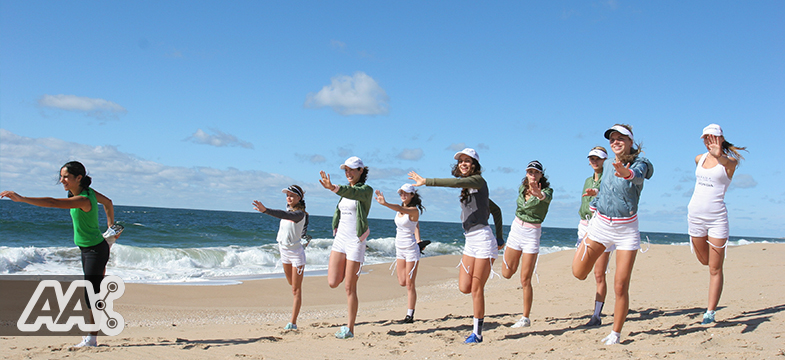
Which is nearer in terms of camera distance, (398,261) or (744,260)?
(398,261)

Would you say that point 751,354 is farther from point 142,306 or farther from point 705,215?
point 142,306

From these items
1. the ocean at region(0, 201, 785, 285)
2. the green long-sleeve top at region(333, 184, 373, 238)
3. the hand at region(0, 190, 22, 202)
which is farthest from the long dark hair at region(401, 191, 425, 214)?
the ocean at region(0, 201, 785, 285)

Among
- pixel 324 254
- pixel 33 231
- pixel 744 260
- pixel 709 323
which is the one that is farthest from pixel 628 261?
pixel 33 231

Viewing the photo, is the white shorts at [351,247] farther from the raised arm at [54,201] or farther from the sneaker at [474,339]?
the raised arm at [54,201]

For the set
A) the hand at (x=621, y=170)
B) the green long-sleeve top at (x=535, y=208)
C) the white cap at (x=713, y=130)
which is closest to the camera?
the hand at (x=621, y=170)

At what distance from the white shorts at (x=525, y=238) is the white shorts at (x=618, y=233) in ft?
3.40

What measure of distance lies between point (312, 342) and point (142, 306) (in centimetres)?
424

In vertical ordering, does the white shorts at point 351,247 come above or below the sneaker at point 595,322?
above

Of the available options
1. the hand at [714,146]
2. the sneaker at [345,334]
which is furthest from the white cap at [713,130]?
the sneaker at [345,334]

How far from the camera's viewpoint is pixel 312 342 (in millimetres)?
5270
